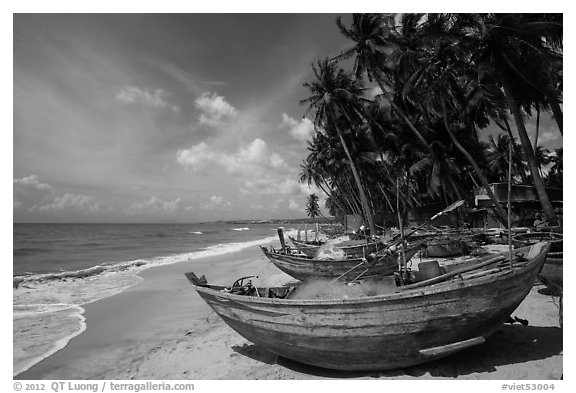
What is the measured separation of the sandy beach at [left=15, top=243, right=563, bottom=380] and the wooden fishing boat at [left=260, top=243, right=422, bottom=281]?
10.3 feet

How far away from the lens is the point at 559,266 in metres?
6.66

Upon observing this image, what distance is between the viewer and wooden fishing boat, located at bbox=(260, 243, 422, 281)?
8.58 metres

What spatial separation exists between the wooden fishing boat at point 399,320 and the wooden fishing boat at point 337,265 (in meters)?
3.70

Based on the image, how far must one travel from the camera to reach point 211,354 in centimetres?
565

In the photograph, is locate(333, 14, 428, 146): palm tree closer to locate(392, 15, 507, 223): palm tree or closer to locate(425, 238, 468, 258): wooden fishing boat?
locate(392, 15, 507, 223): palm tree

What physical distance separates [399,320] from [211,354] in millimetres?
3713

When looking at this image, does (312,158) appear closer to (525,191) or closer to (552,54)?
(525,191)

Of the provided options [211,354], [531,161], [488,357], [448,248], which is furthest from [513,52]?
[211,354]

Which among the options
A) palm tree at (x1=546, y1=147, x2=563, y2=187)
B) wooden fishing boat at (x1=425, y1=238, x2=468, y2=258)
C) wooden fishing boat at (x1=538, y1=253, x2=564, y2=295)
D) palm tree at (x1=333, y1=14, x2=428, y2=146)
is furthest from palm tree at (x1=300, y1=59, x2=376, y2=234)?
palm tree at (x1=546, y1=147, x2=563, y2=187)

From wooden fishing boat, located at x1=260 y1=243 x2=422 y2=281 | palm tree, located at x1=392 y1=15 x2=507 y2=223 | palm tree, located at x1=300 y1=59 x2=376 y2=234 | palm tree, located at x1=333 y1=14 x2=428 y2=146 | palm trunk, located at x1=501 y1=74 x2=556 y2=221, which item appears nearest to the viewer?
wooden fishing boat, located at x1=260 y1=243 x2=422 y2=281

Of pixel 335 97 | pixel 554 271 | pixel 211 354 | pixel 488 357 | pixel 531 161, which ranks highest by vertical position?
pixel 335 97

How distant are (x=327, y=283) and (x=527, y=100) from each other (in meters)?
14.3

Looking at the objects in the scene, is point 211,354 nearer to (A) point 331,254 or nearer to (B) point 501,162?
(A) point 331,254
